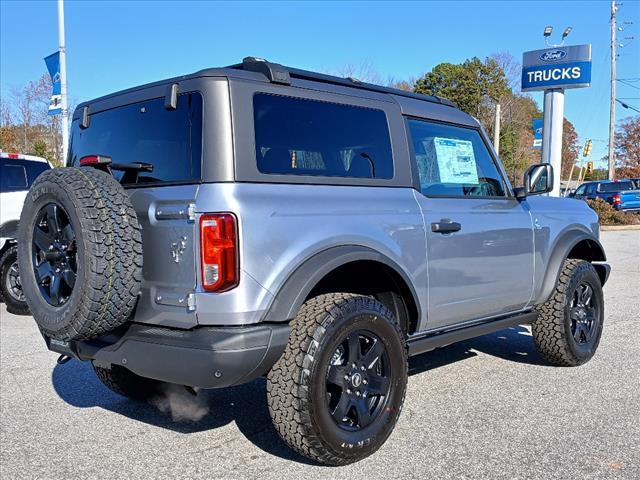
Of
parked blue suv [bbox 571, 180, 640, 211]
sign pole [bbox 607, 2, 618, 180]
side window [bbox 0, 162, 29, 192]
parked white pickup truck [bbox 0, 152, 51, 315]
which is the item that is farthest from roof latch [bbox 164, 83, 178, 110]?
sign pole [bbox 607, 2, 618, 180]

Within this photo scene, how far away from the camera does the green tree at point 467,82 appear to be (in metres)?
34.1

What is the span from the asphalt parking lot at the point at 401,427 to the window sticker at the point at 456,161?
1508 mm

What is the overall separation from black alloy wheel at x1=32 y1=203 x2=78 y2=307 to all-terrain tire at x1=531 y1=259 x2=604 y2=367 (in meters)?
3.46

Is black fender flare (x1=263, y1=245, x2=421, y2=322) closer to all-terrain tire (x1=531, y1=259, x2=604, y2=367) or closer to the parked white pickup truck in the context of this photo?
all-terrain tire (x1=531, y1=259, x2=604, y2=367)

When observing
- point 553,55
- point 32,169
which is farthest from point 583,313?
point 553,55

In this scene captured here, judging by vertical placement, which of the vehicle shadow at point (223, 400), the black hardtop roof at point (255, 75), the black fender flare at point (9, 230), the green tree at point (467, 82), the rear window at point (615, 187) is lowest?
the vehicle shadow at point (223, 400)

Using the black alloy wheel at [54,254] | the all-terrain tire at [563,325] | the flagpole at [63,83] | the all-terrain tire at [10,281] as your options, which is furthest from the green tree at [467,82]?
the black alloy wheel at [54,254]

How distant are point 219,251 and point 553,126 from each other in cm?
1770

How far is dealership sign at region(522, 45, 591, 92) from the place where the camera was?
18578 mm

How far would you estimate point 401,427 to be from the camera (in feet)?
12.5

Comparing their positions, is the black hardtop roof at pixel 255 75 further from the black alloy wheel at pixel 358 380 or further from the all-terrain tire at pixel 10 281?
the all-terrain tire at pixel 10 281

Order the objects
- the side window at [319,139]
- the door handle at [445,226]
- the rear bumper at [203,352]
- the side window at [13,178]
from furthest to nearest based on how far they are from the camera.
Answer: the side window at [13,178] → the door handle at [445,226] → the side window at [319,139] → the rear bumper at [203,352]

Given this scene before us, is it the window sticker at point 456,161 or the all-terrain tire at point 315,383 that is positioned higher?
the window sticker at point 456,161

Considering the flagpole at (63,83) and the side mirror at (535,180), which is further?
the flagpole at (63,83)
